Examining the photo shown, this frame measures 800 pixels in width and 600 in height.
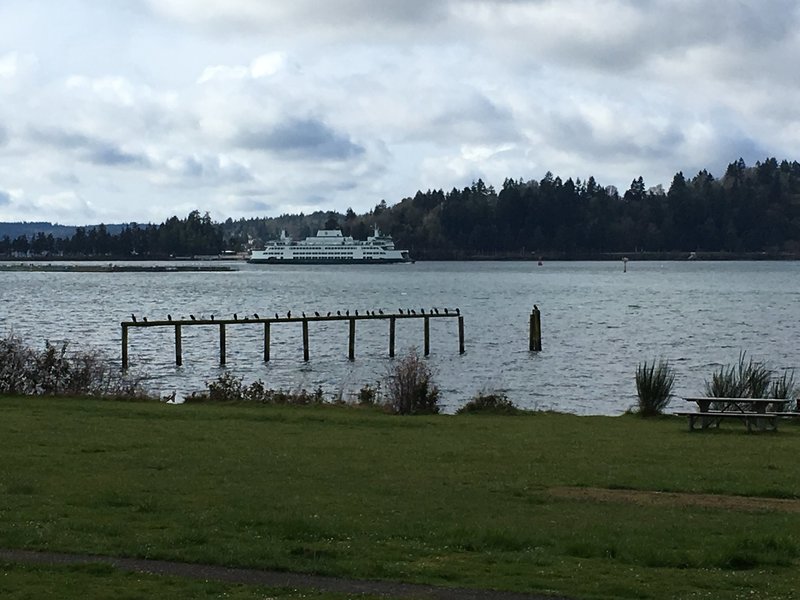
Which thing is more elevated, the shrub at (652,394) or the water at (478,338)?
the shrub at (652,394)

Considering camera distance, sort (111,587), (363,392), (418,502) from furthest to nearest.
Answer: (363,392) < (418,502) < (111,587)

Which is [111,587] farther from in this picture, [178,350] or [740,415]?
[178,350]

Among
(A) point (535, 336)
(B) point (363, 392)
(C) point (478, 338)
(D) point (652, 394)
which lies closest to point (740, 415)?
(D) point (652, 394)

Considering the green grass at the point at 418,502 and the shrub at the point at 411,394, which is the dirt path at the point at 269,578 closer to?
the green grass at the point at 418,502

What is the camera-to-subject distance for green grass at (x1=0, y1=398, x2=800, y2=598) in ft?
34.6

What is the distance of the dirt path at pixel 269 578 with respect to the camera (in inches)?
376

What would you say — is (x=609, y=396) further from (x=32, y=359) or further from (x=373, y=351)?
(x=373, y=351)

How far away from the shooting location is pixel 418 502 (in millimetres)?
13680

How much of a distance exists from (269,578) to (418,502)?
387cm

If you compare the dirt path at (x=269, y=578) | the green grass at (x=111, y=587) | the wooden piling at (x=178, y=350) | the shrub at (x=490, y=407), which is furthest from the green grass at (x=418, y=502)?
the wooden piling at (x=178, y=350)

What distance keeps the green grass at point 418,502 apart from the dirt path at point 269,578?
0.19 m

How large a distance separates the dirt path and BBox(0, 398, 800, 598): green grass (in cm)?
19

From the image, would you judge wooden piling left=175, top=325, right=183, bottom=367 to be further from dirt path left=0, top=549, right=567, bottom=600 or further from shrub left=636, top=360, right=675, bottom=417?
dirt path left=0, top=549, right=567, bottom=600

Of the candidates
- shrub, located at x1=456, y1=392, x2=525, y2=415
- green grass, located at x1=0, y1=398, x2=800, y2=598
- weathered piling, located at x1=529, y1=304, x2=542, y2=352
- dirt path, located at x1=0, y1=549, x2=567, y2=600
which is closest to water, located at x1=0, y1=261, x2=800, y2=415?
weathered piling, located at x1=529, y1=304, x2=542, y2=352
